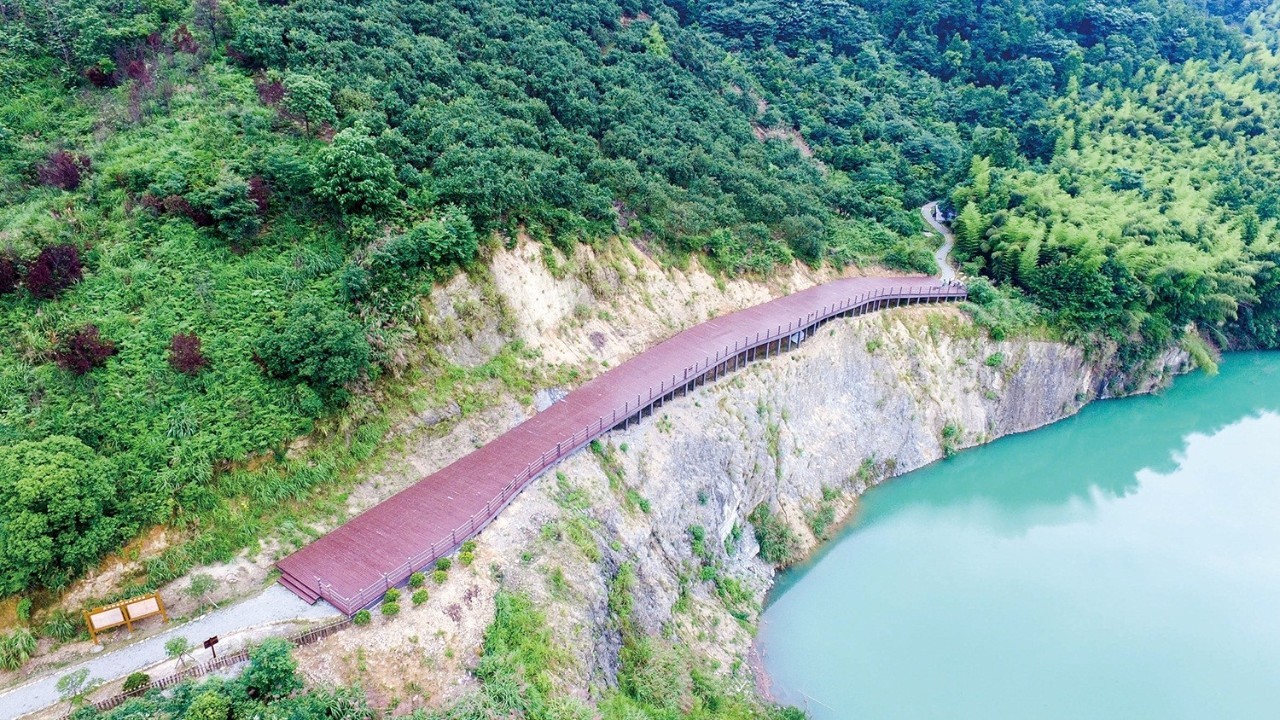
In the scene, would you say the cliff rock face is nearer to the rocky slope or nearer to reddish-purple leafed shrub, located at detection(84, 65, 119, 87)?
the rocky slope

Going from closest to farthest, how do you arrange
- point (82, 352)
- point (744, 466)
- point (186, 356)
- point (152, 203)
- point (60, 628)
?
1. point (60, 628)
2. point (82, 352)
3. point (186, 356)
4. point (152, 203)
5. point (744, 466)

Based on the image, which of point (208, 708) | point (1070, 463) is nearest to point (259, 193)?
point (208, 708)

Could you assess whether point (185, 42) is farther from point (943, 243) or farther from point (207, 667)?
point (943, 243)

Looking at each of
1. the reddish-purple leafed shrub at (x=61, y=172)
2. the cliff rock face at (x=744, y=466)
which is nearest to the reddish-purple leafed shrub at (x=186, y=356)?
the reddish-purple leafed shrub at (x=61, y=172)

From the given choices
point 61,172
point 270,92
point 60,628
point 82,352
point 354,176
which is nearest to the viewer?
point 60,628

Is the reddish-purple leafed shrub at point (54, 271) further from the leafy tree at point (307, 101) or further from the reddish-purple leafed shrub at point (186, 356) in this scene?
the leafy tree at point (307, 101)
